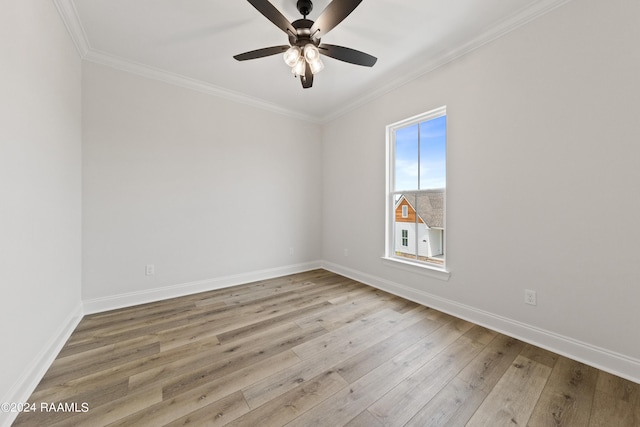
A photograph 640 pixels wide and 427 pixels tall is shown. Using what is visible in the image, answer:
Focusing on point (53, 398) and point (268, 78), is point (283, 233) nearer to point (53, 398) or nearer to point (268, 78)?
point (268, 78)

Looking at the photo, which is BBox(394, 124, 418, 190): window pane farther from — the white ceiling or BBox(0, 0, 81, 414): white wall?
BBox(0, 0, 81, 414): white wall

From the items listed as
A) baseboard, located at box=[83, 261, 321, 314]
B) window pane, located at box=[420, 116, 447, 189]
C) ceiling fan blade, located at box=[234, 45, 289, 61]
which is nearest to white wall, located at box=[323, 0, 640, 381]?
window pane, located at box=[420, 116, 447, 189]

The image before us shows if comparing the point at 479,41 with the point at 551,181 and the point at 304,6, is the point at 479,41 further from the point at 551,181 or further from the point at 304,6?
the point at 304,6

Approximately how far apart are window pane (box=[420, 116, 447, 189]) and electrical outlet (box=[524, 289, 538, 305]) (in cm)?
121

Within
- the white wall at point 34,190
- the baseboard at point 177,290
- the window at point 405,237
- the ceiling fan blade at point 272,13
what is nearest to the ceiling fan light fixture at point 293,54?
the ceiling fan blade at point 272,13

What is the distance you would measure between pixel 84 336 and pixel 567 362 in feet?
12.8

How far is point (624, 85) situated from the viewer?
5.12ft

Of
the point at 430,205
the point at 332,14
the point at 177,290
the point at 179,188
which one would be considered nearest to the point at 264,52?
the point at 332,14

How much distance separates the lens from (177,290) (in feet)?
9.65


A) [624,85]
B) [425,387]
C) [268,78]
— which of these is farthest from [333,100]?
[425,387]

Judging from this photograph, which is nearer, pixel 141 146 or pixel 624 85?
pixel 624 85

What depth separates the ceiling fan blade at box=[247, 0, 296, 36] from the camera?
1454mm

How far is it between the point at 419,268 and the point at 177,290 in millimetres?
3007

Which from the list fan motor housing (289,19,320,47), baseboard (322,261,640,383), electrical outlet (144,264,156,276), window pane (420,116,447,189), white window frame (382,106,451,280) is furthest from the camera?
white window frame (382,106,451,280)
